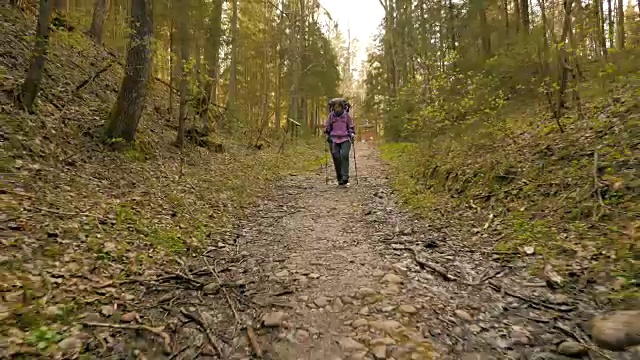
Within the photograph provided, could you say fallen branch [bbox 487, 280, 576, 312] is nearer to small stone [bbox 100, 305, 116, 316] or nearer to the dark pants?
small stone [bbox 100, 305, 116, 316]

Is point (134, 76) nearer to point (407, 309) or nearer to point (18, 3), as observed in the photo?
point (18, 3)

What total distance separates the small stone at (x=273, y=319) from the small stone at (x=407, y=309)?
105 centimetres

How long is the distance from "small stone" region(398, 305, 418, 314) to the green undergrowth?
145cm

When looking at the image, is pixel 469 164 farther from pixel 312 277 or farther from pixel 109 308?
pixel 109 308

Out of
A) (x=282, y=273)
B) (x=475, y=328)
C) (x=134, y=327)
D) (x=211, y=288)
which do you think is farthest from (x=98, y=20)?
(x=475, y=328)

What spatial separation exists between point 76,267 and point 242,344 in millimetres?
1996

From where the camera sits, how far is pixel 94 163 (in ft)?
20.5

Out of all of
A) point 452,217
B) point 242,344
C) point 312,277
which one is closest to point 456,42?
point 452,217

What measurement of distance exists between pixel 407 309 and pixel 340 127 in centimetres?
675

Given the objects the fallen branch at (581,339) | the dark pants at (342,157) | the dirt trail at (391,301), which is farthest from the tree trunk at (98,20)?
the fallen branch at (581,339)

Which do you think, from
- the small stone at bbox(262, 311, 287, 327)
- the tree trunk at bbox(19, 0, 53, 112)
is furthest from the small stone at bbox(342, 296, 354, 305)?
the tree trunk at bbox(19, 0, 53, 112)

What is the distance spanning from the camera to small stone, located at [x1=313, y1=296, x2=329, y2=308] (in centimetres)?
330

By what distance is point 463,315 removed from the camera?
121 inches

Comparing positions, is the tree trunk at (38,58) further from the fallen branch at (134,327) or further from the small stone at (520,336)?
the small stone at (520,336)
